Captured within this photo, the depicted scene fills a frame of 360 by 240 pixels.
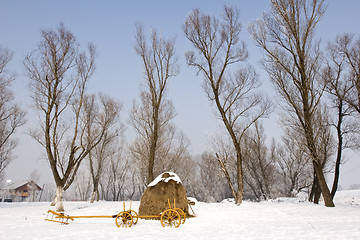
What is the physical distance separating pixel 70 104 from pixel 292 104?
42.4ft

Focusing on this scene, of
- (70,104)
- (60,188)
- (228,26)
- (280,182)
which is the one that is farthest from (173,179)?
(280,182)

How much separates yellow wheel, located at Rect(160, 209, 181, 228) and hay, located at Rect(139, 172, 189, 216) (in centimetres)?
A: 132

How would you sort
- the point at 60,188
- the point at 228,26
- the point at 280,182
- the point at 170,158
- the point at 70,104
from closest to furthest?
the point at 60,188 < the point at 70,104 < the point at 228,26 < the point at 170,158 < the point at 280,182

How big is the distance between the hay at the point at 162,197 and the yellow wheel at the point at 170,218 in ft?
4.35

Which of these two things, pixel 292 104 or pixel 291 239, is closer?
pixel 291 239

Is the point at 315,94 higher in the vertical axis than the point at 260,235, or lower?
higher

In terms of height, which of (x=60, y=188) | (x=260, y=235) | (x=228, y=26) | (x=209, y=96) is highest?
(x=228, y=26)

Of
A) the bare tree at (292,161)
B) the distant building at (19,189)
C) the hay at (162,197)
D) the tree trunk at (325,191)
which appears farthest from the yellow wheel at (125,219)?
the distant building at (19,189)

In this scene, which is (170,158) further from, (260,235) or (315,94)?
(260,235)

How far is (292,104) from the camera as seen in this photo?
43.4 ft

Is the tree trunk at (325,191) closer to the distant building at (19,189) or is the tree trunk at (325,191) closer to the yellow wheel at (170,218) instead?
the yellow wheel at (170,218)

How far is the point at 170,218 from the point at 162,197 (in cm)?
210

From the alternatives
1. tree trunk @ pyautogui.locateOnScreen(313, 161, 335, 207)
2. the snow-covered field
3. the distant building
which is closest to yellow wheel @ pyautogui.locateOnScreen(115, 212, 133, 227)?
the snow-covered field

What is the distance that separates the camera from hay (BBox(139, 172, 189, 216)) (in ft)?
33.6
